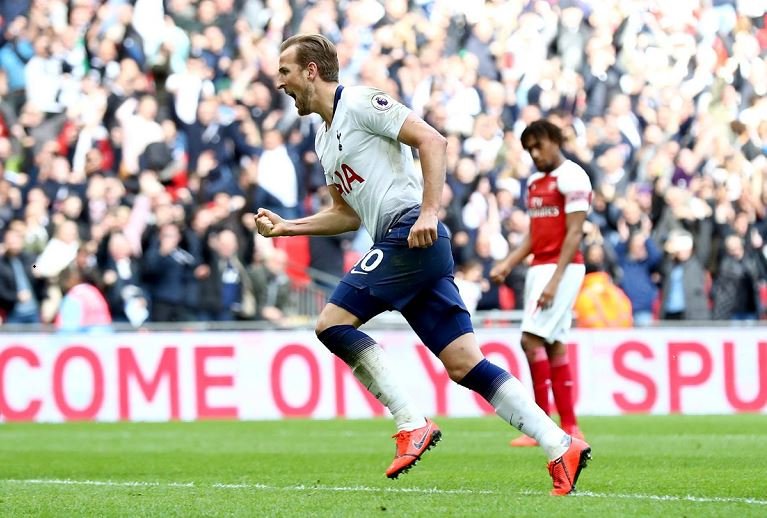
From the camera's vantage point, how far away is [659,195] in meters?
22.0

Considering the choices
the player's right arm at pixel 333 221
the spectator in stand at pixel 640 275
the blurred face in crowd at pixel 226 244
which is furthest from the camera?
the spectator in stand at pixel 640 275

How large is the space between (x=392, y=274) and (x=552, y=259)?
446cm

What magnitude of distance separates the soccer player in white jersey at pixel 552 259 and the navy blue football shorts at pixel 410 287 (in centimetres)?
376

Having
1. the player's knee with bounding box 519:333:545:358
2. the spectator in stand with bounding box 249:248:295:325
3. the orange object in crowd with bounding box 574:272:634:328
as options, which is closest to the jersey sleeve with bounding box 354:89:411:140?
the player's knee with bounding box 519:333:545:358

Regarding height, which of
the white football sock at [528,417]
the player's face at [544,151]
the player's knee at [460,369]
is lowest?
the white football sock at [528,417]

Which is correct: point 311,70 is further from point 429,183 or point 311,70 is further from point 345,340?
point 345,340

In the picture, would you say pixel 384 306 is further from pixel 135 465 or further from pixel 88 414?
pixel 88 414

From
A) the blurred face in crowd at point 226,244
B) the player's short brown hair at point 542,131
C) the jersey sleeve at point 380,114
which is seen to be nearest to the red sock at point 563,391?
the player's short brown hair at point 542,131

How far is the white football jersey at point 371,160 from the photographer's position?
7.62 metres

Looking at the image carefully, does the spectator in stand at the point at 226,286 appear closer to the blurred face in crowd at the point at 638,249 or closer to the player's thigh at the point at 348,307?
the blurred face in crowd at the point at 638,249

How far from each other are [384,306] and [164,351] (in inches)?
414

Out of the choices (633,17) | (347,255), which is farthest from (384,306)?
(633,17)

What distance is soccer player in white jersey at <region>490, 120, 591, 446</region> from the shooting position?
37.6 feet

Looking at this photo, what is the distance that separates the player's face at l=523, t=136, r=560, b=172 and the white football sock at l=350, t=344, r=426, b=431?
13.7 ft
